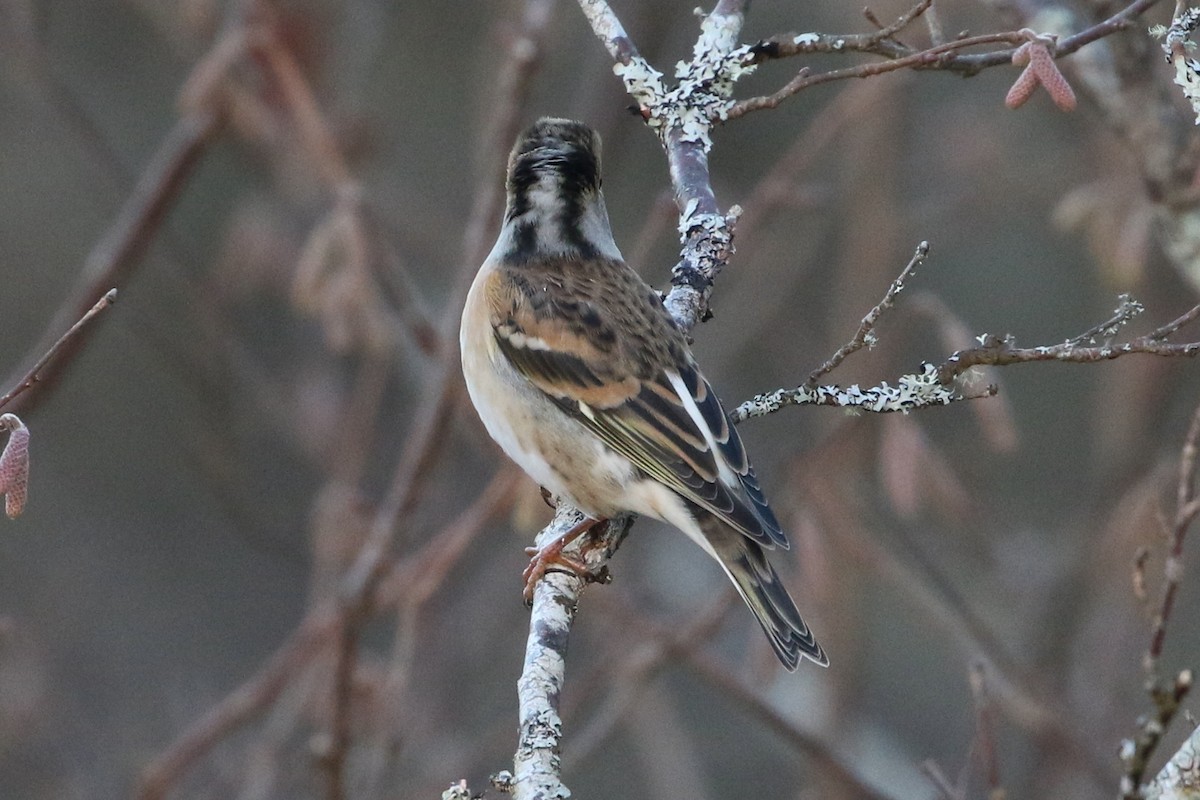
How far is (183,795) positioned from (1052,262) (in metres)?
6.51

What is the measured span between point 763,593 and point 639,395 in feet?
2.20

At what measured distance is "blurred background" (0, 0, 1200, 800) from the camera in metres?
5.68

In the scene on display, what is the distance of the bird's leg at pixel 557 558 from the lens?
3766mm

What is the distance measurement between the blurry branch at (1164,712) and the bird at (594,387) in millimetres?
1056

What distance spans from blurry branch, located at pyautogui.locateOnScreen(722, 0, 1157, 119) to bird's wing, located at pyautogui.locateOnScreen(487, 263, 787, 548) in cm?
72

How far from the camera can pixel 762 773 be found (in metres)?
9.38

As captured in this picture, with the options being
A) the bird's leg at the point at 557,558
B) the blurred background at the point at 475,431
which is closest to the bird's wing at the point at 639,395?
the bird's leg at the point at 557,558

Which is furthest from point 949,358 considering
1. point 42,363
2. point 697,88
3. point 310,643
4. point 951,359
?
point 310,643

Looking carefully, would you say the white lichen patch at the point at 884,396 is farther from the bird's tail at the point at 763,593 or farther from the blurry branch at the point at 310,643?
the blurry branch at the point at 310,643

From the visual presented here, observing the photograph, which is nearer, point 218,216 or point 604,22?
point 604,22

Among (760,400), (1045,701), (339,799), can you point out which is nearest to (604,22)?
(760,400)

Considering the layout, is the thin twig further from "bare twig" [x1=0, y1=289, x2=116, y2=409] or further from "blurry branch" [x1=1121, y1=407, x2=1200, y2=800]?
"bare twig" [x1=0, y1=289, x2=116, y2=409]

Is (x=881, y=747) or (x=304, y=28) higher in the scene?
(x=304, y=28)

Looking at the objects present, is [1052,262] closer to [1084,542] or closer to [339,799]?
[1084,542]
